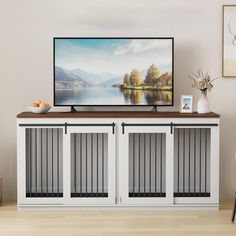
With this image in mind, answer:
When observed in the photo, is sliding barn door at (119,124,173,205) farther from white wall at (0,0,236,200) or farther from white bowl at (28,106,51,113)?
white bowl at (28,106,51,113)

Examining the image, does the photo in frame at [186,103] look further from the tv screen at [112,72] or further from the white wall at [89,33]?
the white wall at [89,33]

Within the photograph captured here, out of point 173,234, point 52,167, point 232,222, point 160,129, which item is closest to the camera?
point 173,234

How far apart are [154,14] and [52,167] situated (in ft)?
6.15

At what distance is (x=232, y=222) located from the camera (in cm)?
456

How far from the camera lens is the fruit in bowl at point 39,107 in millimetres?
5023

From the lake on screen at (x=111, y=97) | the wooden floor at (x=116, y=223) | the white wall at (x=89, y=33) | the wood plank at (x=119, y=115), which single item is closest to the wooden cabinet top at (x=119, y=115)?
the wood plank at (x=119, y=115)

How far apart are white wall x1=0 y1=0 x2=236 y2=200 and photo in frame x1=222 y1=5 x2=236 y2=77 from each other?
52mm

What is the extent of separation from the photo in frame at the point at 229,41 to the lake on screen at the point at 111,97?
2.27 feet

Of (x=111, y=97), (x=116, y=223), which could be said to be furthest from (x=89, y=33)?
(x=116, y=223)

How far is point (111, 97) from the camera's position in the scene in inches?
206

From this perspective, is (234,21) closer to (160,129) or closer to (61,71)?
(160,129)

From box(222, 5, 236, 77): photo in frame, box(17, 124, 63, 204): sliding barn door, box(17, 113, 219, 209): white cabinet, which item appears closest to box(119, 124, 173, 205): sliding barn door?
box(17, 113, 219, 209): white cabinet

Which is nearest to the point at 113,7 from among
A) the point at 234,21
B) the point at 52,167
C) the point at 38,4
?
the point at 38,4

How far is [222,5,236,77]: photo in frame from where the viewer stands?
5.34 meters
